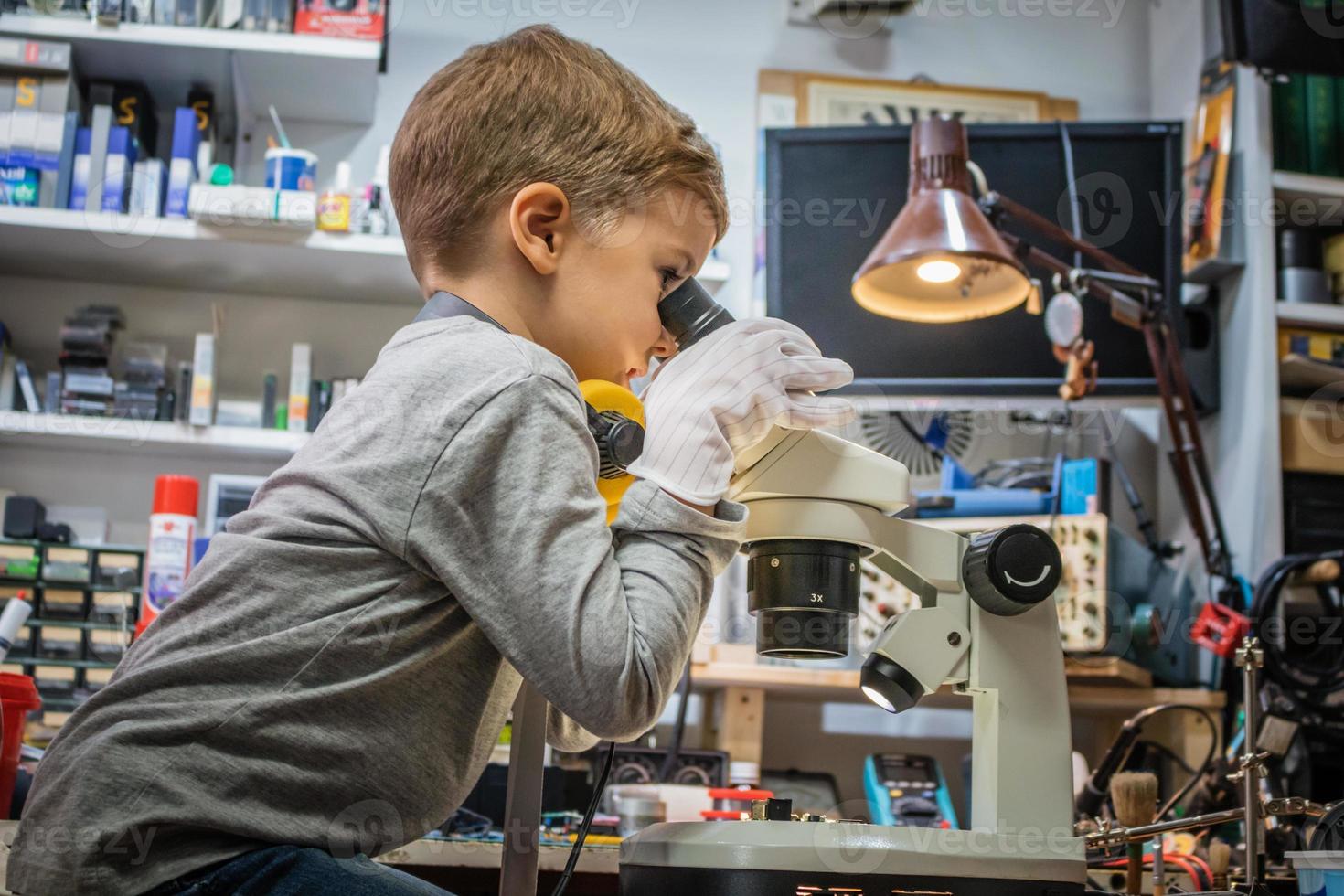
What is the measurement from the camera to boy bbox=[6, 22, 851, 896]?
674mm

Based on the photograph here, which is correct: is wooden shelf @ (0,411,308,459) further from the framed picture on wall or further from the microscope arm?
the microscope arm

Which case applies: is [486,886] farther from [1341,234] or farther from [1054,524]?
[1341,234]

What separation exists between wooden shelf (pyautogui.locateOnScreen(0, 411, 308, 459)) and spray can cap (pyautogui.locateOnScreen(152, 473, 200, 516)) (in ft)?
0.62

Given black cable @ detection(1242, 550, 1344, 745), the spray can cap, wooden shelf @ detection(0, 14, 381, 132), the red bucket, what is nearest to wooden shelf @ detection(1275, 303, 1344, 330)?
black cable @ detection(1242, 550, 1344, 745)

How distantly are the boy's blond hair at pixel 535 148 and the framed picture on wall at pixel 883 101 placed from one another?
179cm

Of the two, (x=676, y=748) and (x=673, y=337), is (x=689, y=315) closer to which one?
(x=673, y=337)

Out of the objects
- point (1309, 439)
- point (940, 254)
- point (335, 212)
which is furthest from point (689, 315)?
point (1309, 439)

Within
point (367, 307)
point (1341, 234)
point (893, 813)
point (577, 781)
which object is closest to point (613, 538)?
point (577, 781)

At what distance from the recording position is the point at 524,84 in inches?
36.5

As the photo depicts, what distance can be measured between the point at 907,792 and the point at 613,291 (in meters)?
1.33

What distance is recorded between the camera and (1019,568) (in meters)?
0.87

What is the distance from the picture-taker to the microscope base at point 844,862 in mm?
739

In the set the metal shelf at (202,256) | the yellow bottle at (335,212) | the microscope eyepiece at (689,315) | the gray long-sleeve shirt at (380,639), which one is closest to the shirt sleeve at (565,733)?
the gray long-sleeve shirt at (380,639)

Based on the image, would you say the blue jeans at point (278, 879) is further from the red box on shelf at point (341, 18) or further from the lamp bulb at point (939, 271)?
the red box on shelf at point (341, 18)
